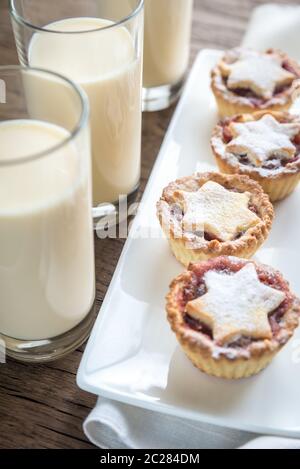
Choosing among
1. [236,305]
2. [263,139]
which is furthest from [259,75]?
[236,305]

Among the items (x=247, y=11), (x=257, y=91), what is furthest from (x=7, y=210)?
(x=247, y=11)

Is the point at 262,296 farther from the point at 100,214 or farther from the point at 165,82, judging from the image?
the point at 165,82

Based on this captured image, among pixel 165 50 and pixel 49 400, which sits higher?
pixel 165 50

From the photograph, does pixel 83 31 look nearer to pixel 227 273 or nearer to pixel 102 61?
pixel 102 61

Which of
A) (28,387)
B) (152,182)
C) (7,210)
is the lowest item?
(28,387)

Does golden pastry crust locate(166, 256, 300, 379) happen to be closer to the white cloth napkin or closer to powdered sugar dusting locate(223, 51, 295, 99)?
the white cloth napkin

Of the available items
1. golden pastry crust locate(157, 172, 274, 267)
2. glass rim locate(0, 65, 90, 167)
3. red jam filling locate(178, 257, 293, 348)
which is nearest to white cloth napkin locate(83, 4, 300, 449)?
red jam filling locate(178, 257, 293, 348)
